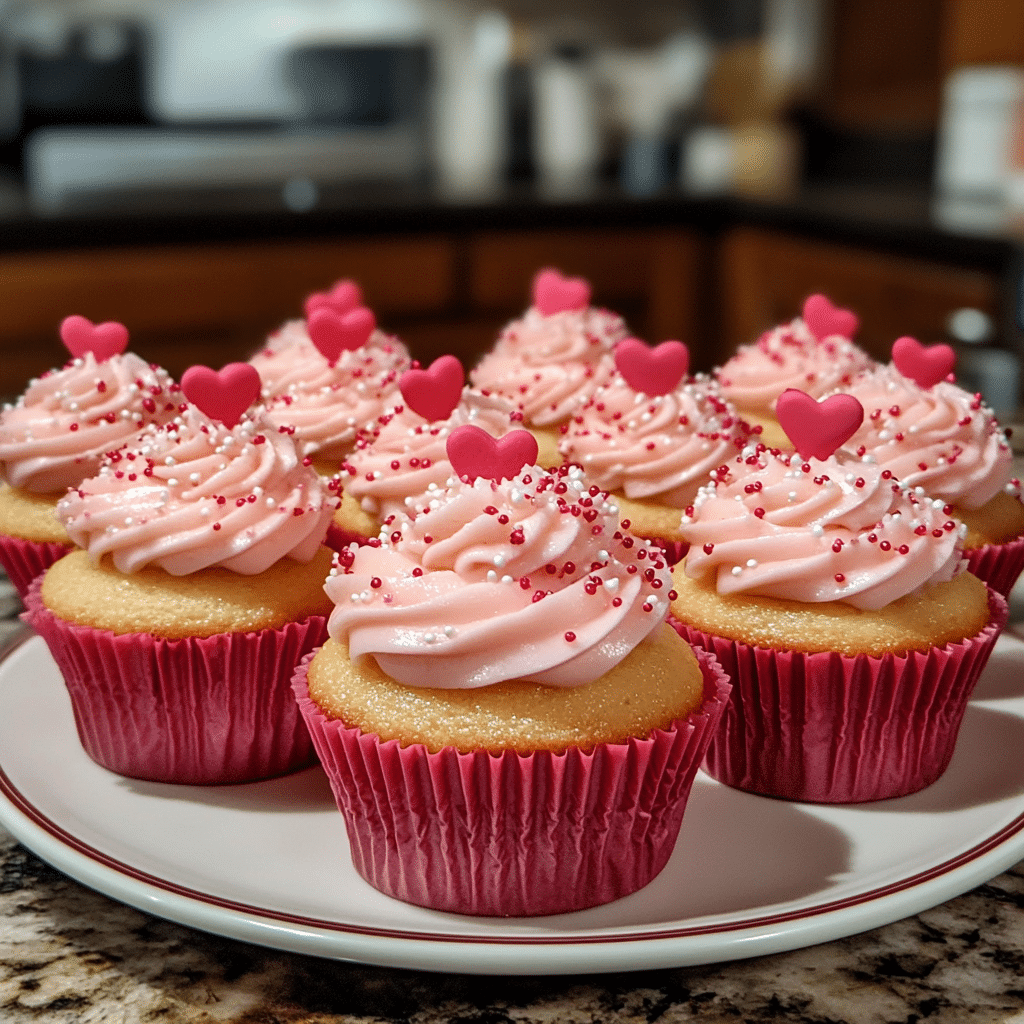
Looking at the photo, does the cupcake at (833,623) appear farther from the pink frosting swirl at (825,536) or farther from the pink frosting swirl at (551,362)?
the pink frosting swirl at (551,362)

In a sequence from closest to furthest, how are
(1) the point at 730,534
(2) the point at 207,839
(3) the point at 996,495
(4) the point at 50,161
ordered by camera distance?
(2) the point at 207,839
(1) the point at 730,534
(3) the point at 996,495
(4) the point at 50,161

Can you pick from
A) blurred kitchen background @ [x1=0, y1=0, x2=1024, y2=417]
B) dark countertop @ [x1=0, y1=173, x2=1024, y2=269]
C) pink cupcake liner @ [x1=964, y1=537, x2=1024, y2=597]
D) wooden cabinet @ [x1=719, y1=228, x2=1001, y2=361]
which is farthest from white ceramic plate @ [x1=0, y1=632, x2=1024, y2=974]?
dark countertop @ [x1=0, y1=173, x2=1024, y2=269]

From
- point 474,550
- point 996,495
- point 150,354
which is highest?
point 474,550

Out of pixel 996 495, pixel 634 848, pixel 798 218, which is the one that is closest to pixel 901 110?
pixel 798 218

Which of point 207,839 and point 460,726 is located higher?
point 460,726

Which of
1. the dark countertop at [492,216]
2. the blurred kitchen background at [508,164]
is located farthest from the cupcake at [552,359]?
the dark countertop at [492,216]

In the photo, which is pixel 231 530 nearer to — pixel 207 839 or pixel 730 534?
pixel 207 839

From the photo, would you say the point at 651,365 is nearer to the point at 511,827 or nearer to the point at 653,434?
the point at 653,434
